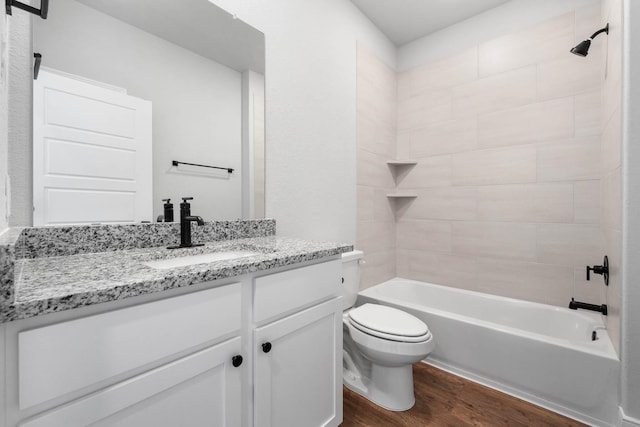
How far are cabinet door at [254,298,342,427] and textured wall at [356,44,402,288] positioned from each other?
1153mm

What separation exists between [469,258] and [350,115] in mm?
1520

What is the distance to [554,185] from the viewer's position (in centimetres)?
200

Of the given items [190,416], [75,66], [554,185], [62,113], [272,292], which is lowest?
[190,416]

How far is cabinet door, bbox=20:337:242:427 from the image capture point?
598mm

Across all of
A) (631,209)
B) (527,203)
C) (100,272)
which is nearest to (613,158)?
(631,209)

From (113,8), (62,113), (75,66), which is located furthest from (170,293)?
(113,8)

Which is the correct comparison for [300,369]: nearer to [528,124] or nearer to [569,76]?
[528,124]

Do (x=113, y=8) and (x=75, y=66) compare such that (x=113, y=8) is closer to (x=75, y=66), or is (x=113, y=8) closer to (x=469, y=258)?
(x=75, y=66)

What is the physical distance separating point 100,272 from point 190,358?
323mm

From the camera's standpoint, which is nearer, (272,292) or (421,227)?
(272,292)

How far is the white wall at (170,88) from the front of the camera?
3.35 feet

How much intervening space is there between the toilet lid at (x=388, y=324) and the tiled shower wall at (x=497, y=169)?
26.2 inches

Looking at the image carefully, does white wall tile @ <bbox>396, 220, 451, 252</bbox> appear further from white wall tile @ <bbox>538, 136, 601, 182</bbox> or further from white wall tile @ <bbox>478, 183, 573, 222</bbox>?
white wall tile @ <bbox>538, 136, 601, 182</bbox>

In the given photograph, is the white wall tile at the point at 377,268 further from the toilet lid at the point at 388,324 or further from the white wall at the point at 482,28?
the white wall at the point at 482,28
